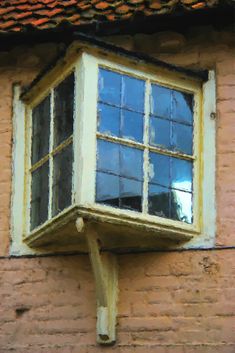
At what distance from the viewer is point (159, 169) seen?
412 inches

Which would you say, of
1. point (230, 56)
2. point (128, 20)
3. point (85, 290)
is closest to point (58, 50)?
point (128, 20)

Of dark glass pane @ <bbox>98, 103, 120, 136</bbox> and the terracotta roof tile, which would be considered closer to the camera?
dark glass pane @ <bbox>98, 103, 120, 136</bbox>

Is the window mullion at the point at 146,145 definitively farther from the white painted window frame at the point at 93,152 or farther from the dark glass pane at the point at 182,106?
the dark glass pane at the point at 182,106

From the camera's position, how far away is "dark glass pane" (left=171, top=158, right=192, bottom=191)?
1051 centimetres

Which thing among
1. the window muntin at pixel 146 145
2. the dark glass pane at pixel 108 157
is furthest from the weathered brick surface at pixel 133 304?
the dark glass pane at pixel 108 157

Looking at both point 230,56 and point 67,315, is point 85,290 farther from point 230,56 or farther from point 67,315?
point 230,56

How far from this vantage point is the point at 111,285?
10.4 meters

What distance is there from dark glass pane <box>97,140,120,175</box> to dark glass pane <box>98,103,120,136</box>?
0.37 feet

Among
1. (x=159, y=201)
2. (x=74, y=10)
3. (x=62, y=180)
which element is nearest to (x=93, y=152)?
(x=62, y=180)

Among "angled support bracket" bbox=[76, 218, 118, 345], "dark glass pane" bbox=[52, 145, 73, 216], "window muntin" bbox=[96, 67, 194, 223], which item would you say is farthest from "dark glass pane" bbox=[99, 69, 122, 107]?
"angled support bracket" bbox=[76, 218, 118, 345]

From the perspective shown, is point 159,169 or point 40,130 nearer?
point 159,169

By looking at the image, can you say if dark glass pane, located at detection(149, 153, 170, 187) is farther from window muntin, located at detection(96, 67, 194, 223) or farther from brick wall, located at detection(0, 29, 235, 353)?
brick wall, located at detection(0, 29, 235, 353)

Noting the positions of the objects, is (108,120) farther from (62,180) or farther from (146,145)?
(62,180)

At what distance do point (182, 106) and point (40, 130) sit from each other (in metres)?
1.36
